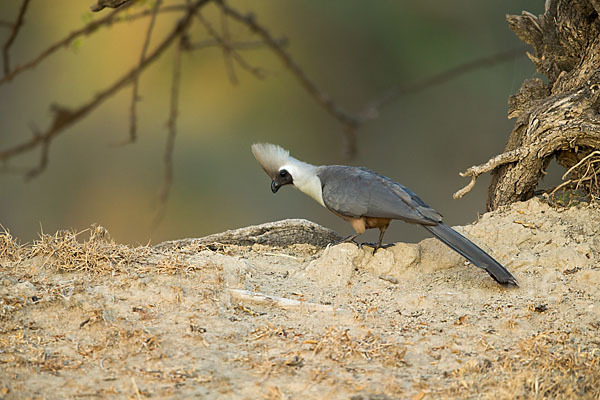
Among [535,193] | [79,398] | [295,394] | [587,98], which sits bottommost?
[79,398]

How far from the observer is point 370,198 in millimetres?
3855

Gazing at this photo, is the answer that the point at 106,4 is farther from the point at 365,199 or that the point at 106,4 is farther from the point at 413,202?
the point at 413,202

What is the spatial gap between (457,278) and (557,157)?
1.40 metres

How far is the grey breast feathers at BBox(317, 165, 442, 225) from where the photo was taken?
3.74 m

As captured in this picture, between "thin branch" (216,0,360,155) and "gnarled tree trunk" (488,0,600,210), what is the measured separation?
1.32 meters

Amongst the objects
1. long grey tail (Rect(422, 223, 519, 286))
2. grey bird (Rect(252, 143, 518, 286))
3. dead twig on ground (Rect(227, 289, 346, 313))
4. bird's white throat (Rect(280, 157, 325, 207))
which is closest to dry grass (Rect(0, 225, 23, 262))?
dead twig on ground (Rect(227, 289, 346, 313))

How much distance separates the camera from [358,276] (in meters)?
3.81

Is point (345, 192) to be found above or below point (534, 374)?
above

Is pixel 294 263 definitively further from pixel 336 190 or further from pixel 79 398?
pixel 79 398

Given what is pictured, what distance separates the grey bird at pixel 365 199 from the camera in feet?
11.8

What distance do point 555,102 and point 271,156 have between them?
190cm

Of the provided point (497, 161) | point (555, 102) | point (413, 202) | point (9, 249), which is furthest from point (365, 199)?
point (9, 249)

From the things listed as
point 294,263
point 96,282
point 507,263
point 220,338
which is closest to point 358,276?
point 294,263

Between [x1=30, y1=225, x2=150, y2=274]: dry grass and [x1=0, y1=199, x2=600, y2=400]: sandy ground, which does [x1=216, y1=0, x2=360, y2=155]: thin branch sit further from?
[x1=30, y1=225, x2=150, y2=274]: dry grass
